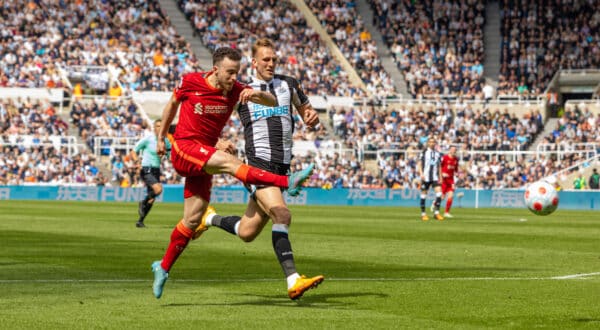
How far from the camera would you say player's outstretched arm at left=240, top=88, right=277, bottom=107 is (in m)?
9.74

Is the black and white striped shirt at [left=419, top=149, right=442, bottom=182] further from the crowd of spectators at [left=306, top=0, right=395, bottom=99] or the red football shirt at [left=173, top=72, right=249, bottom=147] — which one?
the crowd of spectators at [left=306, top=0, right=395, bottom=99]

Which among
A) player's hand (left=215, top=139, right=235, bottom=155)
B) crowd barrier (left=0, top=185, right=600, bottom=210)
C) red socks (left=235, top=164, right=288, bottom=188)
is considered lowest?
crowd barrier (left=0, top=185, right=600, bottom=210)

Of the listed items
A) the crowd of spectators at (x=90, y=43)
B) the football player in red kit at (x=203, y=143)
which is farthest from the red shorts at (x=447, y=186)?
the football player in red kit at (x=203, y=143)

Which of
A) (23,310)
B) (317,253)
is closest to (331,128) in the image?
(317,253)

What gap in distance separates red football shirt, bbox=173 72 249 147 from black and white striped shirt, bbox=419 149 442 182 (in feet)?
71.6

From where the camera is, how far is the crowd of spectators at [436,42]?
56094 millimetres

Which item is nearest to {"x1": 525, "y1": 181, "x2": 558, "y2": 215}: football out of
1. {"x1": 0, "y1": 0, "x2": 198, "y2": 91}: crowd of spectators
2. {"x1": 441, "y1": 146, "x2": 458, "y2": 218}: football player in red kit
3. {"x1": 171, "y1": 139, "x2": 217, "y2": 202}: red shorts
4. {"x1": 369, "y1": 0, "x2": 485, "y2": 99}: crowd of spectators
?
{"x1": 171, "y1": 139, "x2": 217, "y2": 202}: red shorts

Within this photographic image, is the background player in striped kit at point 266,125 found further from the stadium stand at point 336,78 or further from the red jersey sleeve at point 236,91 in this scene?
the stadium stand at point 336,78

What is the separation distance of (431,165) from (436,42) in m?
27.0

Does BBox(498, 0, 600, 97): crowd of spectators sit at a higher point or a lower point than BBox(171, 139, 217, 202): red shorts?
higher

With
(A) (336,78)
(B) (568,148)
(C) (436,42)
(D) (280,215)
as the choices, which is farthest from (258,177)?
(C) (436,42)

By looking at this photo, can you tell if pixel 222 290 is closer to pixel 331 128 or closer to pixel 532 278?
pixel 532 278

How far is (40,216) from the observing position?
29.6 m

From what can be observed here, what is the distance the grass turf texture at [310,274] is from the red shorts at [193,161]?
3.51ft
